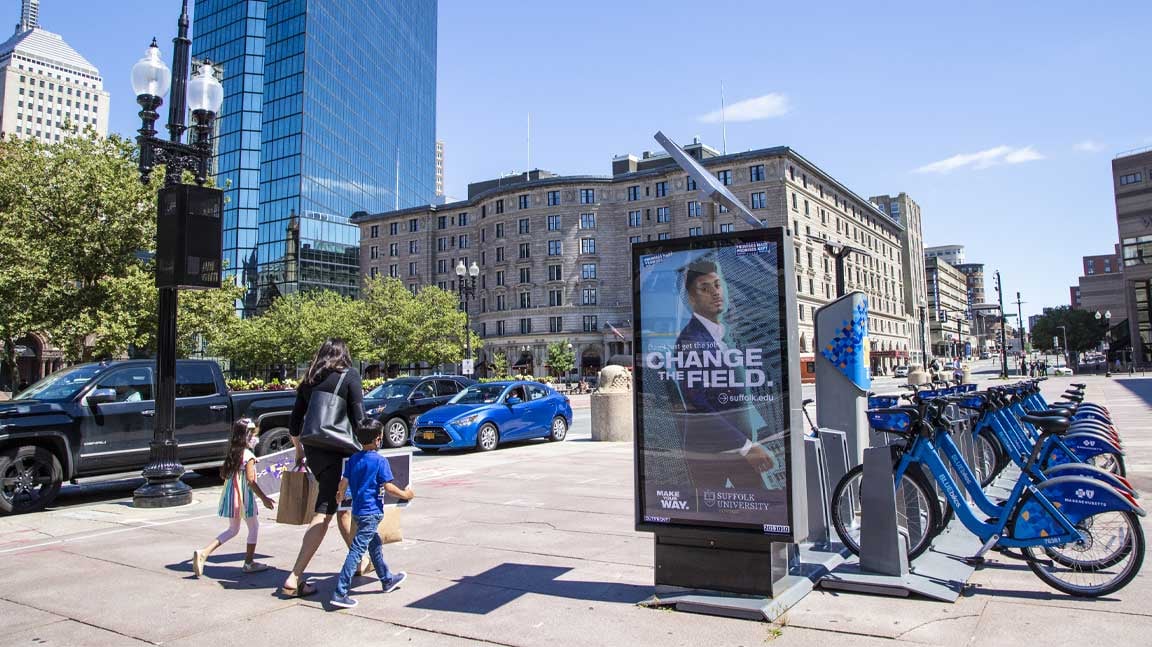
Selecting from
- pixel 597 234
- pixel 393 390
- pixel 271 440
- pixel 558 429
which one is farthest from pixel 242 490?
pixel 597 234

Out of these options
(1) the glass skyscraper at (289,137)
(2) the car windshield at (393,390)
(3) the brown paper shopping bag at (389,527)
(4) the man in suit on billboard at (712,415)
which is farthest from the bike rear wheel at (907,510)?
(1) the glass skyscraper at (289,137)

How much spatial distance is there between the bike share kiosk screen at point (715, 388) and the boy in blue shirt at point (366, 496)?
1908mm

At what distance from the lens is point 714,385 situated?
15.8 ft

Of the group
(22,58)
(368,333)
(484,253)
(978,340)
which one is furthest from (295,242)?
(978,340)

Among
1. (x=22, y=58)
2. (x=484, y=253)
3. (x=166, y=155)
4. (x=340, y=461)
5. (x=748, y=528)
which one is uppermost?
(x=22, y=58)

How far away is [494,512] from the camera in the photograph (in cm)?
861

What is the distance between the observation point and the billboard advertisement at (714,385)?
4.65 meters

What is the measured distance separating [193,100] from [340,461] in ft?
25.6

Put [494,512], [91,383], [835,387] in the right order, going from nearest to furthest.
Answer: [835,387]
[494,512]
[91,383]

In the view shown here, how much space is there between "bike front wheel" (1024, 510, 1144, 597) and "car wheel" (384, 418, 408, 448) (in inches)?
564

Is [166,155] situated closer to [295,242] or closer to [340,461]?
[340,461]

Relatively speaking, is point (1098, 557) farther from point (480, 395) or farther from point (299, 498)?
point (480, 395)

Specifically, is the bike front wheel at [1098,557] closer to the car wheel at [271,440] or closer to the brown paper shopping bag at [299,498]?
the brown paper shopping bag at [299,498]

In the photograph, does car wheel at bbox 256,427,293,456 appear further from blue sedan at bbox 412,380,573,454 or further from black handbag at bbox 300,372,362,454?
black handbag at bbox 300,372,362,454
